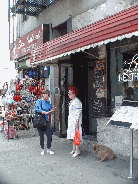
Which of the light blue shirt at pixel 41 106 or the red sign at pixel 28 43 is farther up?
the red sign at pixel 28 43

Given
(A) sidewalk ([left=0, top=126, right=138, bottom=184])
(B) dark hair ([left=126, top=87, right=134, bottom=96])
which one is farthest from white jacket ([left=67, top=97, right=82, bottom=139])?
(B) dark hair ([left=126, top=87, right=134, bottom=96])

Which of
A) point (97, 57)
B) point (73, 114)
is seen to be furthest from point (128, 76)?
point (73, 114)

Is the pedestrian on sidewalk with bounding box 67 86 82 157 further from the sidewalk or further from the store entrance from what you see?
the store entrance

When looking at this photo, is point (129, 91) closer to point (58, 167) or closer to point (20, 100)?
point (58, 167)

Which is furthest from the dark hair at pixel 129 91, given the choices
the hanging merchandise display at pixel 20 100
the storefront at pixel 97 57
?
the hanging merchandise display at pixel 20 100

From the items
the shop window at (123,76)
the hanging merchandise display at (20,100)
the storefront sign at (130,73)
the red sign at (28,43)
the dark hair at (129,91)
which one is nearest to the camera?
the storefront sign at (130,73)

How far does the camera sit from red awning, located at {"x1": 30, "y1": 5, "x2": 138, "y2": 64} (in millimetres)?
4172

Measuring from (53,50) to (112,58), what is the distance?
5.92 ft

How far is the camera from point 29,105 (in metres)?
10.2

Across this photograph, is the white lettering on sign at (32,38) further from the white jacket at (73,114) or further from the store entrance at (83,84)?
the white jacket at (73,114)

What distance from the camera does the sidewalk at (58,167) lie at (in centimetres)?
456

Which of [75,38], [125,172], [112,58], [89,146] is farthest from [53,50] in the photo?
[125,172]

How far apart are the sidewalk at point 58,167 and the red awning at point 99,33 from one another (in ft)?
9.15

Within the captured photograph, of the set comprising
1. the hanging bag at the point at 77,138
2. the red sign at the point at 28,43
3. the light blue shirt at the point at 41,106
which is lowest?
A: the hanging bag at the point at 77,138
